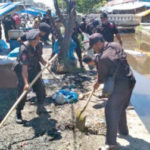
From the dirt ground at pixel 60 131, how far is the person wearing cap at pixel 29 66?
0.28m

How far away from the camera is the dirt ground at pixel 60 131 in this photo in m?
4.61

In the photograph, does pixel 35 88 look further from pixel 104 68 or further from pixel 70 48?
pixel 70 48

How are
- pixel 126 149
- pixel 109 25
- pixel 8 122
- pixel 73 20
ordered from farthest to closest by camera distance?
1. pixel 73 20
2. pixel 109 25
3. pixel 8 122
4. pixel 126 149

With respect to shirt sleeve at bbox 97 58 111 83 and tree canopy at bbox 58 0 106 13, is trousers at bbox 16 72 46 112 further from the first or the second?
tree canopy at bbox 58 0 106 13

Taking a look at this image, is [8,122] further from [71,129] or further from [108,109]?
[108,109]

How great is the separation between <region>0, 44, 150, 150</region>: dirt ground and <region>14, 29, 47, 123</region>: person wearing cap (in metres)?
0.28

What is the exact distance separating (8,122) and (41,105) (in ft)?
3.10

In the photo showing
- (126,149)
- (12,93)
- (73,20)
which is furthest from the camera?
(73,20)

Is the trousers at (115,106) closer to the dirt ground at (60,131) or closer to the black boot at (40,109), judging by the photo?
the dirt ground at (60,131)

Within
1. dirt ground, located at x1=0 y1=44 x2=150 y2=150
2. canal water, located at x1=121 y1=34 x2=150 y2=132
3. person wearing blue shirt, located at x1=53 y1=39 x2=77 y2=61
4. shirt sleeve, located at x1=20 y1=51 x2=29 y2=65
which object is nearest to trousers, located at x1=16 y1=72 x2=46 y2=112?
dirt ground, located at x1=0 y1=44 x2=150 y2=150

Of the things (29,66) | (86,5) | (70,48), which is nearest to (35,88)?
(29,66)

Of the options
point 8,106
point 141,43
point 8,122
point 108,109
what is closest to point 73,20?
point 8,106

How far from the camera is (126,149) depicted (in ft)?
14.7

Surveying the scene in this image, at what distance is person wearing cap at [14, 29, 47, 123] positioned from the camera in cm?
494
